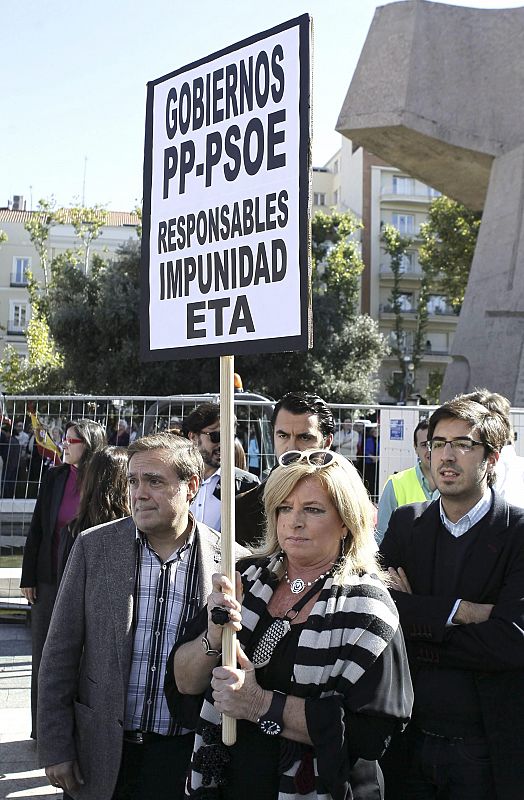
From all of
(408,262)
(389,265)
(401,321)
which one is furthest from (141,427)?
(408,262)

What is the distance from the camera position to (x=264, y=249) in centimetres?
267

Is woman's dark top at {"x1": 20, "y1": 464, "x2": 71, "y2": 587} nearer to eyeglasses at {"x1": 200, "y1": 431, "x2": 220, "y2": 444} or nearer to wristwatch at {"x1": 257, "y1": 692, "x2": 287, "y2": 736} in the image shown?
eyeglasses at {"x1": 200, "y1": 431, "x2": 220, "y2": 444}

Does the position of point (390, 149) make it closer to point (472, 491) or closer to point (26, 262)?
point (472, 491)

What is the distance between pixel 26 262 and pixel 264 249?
58.1 meters

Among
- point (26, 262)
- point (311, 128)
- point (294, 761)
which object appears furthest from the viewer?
point (26, 262)

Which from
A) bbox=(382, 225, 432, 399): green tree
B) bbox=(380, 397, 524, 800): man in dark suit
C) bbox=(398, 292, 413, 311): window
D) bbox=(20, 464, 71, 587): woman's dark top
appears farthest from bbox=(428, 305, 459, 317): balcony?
bbox=(380, 397, 524, 800): man in dark suit

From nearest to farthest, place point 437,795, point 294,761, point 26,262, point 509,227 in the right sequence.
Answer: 1. point 294,761
2. point 437,795
3. point 509,227
4. point 26,262

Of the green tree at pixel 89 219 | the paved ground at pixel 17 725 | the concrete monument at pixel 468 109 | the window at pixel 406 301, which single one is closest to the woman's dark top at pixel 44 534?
the paved ground at pixel 17 725

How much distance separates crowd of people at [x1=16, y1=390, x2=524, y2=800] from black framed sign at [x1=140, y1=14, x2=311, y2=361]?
45 centimetres

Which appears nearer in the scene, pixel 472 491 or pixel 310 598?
pixel 310 598

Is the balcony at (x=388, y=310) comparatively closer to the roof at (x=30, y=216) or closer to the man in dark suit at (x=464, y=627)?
the roof at (x=30, y=216)

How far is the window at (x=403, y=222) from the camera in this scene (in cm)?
5812

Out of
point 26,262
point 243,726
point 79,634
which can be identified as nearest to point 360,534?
point 243,726

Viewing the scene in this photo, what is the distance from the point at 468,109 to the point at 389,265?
1704 inches
